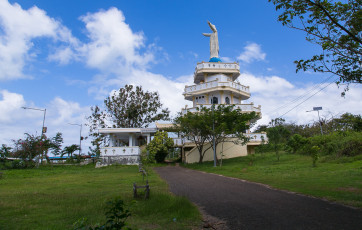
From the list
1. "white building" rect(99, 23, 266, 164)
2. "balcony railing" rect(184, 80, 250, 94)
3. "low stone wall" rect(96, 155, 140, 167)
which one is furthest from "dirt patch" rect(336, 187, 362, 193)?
"balcony railing" rect(184, 80, 250, 94)

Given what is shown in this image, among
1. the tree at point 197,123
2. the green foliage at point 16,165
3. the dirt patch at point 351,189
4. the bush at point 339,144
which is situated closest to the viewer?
the dirt patch at point 351,189

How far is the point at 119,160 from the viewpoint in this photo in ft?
87.6

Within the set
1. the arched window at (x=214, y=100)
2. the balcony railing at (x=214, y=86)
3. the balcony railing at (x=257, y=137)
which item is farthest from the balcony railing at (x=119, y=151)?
the balcony railing at (x=257, y=137)

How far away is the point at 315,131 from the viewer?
36.3 meters

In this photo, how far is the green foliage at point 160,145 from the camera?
2665 cm

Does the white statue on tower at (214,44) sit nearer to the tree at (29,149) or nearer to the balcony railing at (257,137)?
the balcony railing at (257,137)

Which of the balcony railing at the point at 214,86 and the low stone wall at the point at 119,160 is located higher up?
the balcony railing at the point at 214,86

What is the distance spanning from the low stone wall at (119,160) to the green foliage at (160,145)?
5.78 ft

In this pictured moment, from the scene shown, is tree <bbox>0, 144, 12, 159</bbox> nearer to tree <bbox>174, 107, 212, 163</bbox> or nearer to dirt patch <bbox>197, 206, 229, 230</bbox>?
tree <bbox>174, 107, 212, 163</bbox>

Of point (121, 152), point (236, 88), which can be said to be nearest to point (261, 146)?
point (236, 88)

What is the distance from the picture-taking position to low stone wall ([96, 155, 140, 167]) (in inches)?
1046

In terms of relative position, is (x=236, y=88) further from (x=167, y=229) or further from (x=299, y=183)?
(x=167, y=229)

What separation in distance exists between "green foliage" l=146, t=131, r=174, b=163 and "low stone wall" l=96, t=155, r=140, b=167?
5.78ft

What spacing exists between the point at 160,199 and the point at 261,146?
2051 cm
